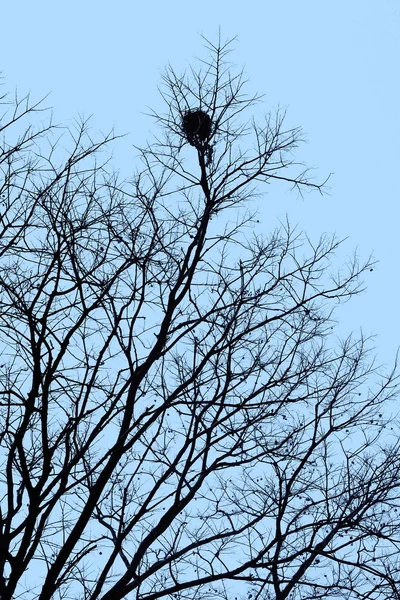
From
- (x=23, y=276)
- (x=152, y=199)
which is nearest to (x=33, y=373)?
(x=23, y=276)

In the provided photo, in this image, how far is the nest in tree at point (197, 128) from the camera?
6.72m

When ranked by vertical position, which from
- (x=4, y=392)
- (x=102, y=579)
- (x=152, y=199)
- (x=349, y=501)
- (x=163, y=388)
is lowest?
(x=102, y=579)

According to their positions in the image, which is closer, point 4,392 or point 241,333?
point 4,392

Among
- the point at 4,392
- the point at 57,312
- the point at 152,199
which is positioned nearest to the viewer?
the point at 4,392

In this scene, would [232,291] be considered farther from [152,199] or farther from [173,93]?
[173,93]

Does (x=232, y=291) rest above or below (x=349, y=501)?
above

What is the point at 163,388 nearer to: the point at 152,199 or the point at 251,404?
the point at 251,404

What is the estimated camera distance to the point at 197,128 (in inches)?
263

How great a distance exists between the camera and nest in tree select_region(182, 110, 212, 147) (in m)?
6.72

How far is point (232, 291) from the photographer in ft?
22.5

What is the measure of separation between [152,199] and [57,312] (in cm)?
144

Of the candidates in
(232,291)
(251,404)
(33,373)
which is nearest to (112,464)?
(33,373)

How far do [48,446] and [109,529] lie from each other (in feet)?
4.07

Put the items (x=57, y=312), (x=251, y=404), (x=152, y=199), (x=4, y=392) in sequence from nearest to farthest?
(x=4, y=392) → (x=57, y=312) → (x=251, y=404) → (x=152, y=199)
